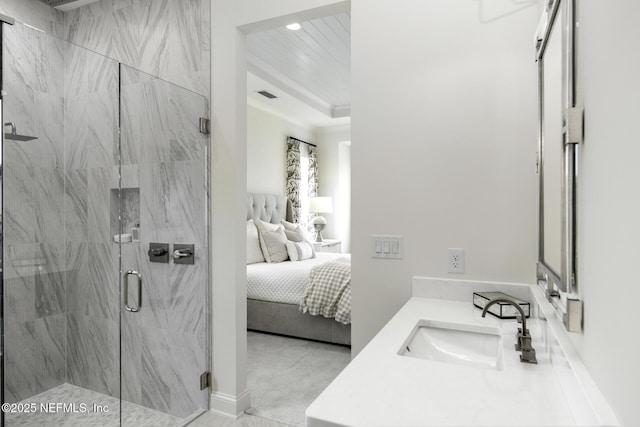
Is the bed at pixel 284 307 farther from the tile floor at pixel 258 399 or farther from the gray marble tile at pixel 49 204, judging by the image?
the gray marble tile at pixel 49 204

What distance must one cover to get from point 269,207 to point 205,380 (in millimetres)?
3373

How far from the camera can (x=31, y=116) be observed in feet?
6.03

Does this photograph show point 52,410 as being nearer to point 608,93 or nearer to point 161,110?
point 161,110

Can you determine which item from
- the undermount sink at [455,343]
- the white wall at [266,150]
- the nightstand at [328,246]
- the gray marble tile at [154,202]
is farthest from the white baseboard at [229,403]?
the nightstand at [328,246]

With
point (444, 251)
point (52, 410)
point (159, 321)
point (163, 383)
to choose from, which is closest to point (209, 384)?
point (163, 383)

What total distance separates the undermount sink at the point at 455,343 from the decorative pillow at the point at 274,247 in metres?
3.11

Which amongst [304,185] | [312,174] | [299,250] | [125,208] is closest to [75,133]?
[125,208]

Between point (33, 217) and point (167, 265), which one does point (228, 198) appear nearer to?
point (167, 265)

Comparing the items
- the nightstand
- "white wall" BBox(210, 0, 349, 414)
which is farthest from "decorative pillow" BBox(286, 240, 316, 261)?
"white wall" BBox(210, 0, 349, 414)

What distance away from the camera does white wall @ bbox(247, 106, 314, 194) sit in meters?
5.31

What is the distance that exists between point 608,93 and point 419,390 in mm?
705

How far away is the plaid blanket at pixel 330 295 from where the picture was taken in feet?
11.1

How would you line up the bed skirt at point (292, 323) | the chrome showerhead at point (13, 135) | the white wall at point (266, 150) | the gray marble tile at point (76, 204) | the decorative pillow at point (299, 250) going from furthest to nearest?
1. the white wall at point (266, 150)
2. the decorative pillow at point (299, 250)
3. the bed skirt at point (292, 323)
4. the gray marble tile at point (76, 204)
5. the chrome showerhead at point (13, 135)

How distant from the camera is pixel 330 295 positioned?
3.47 m
